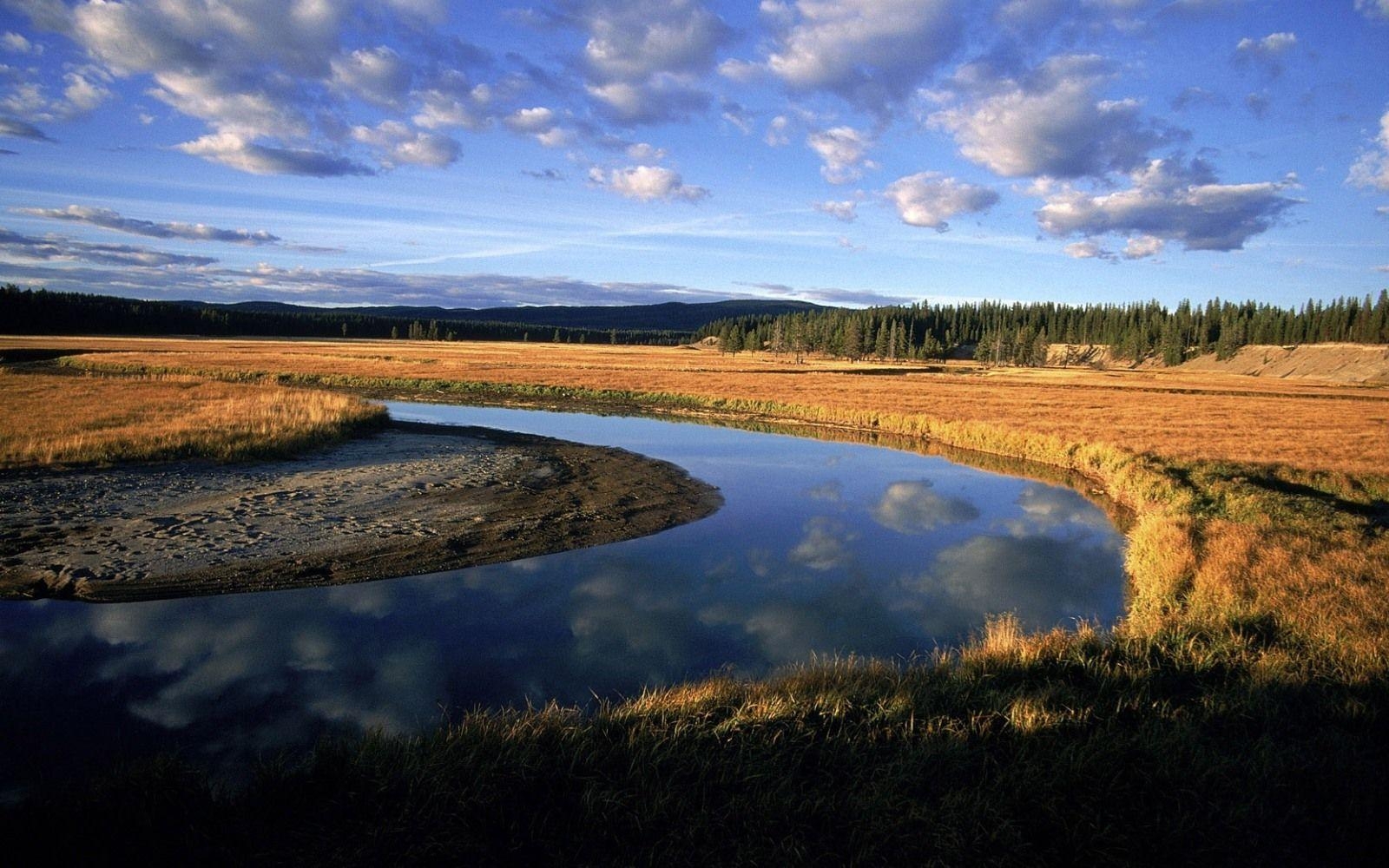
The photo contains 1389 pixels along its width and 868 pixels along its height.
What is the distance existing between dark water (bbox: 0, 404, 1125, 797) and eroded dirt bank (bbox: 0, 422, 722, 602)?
808 mm

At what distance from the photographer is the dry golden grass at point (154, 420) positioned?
1978 centimetres

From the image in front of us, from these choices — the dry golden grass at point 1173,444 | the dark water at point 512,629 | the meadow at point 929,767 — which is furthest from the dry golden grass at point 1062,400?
the meadow at point 929,767

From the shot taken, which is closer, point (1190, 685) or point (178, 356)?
point (1190, 685)

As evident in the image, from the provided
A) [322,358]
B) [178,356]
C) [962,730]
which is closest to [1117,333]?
[322,358]

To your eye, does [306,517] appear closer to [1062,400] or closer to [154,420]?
[154,420]

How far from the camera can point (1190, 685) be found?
760 centimetres

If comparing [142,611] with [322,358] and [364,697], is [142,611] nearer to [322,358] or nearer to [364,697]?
[364,697]

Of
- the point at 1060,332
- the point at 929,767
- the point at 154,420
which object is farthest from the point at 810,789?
the point at 1060,332

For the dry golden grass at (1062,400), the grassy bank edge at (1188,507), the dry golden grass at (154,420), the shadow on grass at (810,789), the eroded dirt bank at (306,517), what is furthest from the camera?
the dry golden grass at (1062,400)

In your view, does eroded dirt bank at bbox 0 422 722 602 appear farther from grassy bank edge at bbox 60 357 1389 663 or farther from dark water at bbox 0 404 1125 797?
grassy bank edge at bbox 60 357 1389 663

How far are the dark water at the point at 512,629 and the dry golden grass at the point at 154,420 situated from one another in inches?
457

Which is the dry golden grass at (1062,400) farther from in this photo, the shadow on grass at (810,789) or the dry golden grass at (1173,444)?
the shadow on grass at (810,789)

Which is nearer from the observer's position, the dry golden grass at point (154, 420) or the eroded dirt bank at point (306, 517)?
the eroded dirt bank at point (306, 517)

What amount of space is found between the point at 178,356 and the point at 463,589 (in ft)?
229
